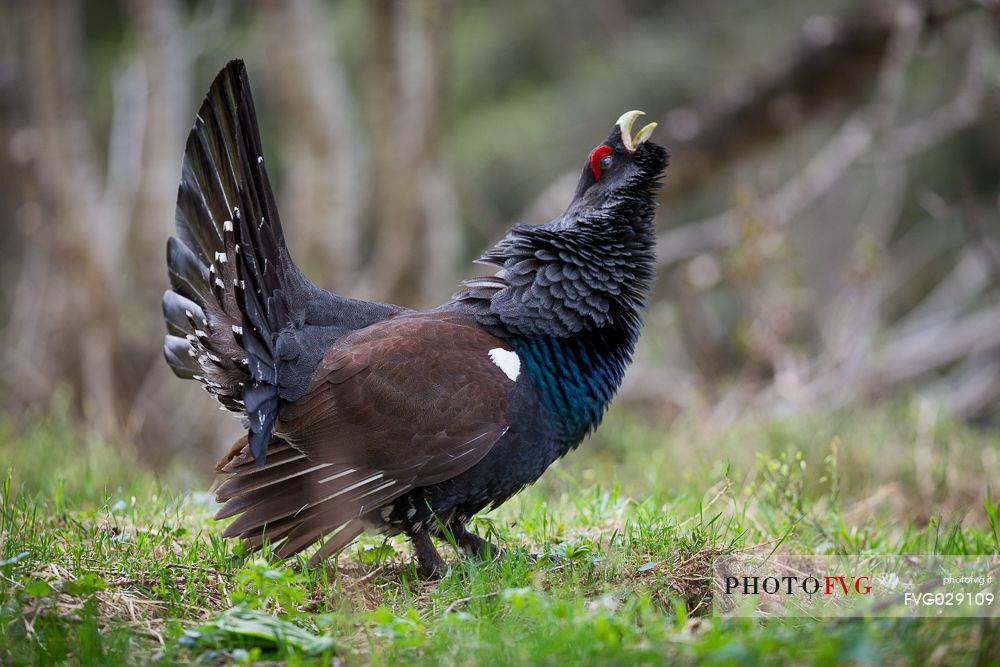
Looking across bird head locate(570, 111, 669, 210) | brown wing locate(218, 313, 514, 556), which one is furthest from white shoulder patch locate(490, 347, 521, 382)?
bird head locate(570, 111, 669, 210)

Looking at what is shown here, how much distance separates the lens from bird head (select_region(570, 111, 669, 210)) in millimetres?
4453

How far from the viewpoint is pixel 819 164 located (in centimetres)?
923

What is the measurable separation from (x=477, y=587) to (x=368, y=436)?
82 cm

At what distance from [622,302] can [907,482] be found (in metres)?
2.88

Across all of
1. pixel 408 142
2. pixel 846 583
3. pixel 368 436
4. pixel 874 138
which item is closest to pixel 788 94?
pixel 874 138

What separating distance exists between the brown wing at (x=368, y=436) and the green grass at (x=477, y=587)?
0.66 feet

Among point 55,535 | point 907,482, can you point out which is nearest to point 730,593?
point 55,535

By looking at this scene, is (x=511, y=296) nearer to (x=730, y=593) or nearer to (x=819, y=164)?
(x=730, y=593)

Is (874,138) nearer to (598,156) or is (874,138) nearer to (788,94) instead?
(788,94)

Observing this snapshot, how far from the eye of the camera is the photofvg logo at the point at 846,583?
297cm

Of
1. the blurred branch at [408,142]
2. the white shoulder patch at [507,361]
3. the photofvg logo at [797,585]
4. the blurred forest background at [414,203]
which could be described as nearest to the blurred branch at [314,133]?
the blurred forest background at [414,203]

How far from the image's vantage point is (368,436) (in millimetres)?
3826

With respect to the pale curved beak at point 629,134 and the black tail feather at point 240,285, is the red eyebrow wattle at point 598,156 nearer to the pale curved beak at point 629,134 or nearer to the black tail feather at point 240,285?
the pale curved beak at point 629,134

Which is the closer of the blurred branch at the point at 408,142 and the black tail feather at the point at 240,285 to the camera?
the black tail feather at the point at 240,285
